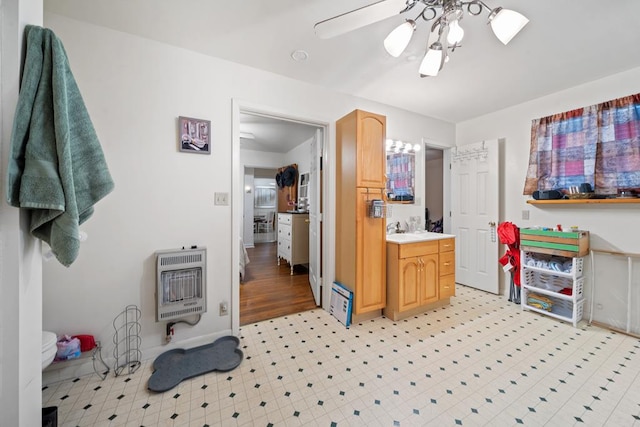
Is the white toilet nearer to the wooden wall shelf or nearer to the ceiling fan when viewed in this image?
the ceiling fan

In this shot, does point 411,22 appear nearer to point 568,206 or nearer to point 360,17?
point 360,17

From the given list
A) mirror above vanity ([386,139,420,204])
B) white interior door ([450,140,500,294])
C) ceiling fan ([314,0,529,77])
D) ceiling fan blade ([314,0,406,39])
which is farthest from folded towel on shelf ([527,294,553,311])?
ceiling fan blade ([314,0,406,39])

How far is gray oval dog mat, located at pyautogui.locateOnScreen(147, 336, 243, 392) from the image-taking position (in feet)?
5.32

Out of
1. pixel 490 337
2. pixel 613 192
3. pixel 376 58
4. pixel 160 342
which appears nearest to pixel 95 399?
pixel 160 342

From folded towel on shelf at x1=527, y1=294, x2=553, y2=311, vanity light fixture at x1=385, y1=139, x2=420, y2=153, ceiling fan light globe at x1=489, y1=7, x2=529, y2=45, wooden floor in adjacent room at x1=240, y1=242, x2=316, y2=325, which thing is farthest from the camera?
vanity light fixture at x1=385, y1=139, x2=420, y2=153

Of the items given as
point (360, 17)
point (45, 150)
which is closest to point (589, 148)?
point (360, 17)

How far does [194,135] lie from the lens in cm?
201

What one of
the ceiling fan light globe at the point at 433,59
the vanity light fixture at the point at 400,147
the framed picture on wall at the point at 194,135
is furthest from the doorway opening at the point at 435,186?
the framed picture on wall at the point at 194,135

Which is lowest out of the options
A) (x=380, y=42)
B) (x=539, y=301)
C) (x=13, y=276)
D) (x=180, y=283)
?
(x=539, y=301)

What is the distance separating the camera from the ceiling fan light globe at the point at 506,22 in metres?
1.15

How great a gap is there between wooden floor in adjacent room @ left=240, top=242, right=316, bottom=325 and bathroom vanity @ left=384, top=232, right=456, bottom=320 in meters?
0.99

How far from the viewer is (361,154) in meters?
2.37

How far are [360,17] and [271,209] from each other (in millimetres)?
6455

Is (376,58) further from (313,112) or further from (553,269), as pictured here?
(553,269)
